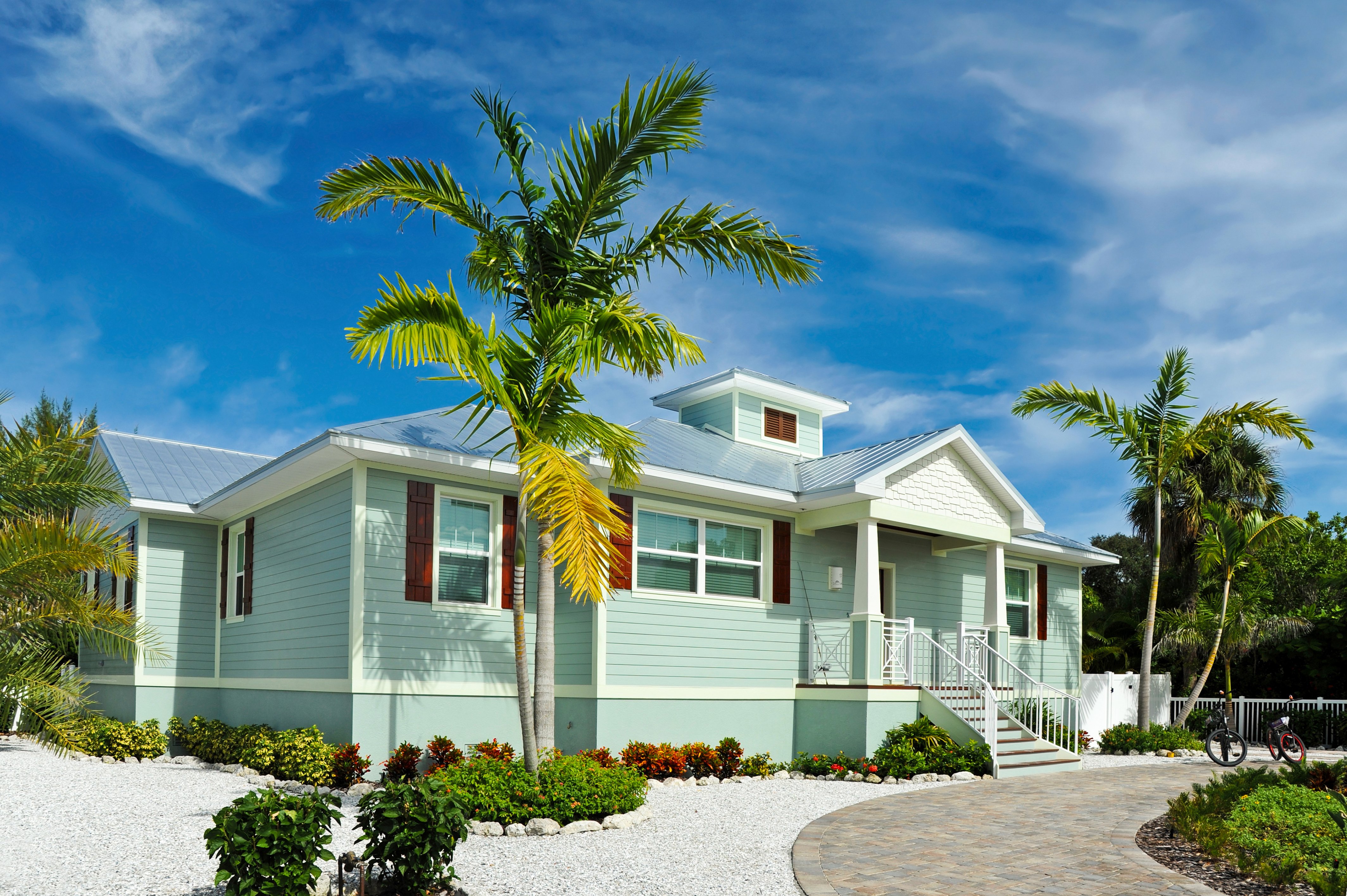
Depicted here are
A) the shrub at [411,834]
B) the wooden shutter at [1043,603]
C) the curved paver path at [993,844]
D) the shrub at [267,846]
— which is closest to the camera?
the shrub at [267,846]

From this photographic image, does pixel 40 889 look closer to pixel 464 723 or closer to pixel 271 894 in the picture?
pixel 271 894

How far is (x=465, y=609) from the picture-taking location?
512 inches

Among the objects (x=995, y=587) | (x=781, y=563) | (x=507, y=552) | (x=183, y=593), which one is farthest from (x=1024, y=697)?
(x=183, y=593)

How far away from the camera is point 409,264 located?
10.6 metres

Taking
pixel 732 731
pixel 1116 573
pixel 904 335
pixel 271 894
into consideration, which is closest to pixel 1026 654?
pixel 904 335

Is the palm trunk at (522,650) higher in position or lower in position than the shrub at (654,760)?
higher

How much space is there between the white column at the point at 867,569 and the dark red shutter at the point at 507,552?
5.16m

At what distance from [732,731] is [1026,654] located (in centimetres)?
785

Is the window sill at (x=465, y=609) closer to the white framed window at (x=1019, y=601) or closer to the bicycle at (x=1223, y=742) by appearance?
the white framed window at (x=1019, y=601)

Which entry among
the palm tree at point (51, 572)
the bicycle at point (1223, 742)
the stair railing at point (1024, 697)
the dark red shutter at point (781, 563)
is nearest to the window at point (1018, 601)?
the stair railing at point (1024, 697)

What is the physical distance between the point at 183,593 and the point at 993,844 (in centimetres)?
1325

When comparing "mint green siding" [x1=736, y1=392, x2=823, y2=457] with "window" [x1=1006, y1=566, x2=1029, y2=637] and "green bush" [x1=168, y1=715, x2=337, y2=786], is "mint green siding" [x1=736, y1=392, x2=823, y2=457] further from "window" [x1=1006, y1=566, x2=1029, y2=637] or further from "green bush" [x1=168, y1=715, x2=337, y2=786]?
"green bush" [x1=168, y1=715, x2=337, y2=786]

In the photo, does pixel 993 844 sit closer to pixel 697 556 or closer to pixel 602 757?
pixel 602 757

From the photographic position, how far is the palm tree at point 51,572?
34.0 ft
